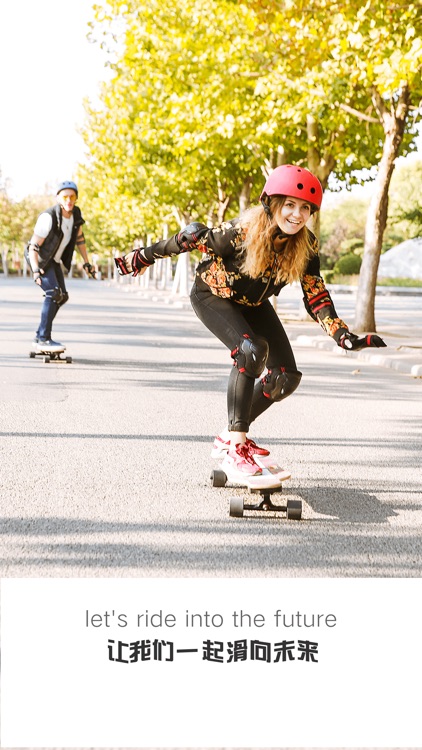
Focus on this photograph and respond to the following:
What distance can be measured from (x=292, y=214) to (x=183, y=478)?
1.88 metres

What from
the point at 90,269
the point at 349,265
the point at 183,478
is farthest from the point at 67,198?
the point at 349,265

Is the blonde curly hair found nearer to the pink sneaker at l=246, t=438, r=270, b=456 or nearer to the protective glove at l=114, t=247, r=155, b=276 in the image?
the protective glove at l=114, t=247, r=155, b=276

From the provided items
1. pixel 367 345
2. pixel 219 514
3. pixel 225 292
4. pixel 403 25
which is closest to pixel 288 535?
pixel 219 514

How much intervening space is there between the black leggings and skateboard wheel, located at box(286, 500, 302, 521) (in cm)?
61

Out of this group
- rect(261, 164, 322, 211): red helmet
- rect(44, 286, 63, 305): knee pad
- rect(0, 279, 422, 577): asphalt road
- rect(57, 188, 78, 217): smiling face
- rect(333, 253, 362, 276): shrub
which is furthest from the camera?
rect(333, 253, 362, 276): shrub

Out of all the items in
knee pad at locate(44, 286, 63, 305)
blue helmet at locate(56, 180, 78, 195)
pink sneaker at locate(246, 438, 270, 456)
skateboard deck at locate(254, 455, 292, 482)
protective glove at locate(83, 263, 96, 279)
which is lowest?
skateboard deck at locate(254, 455, 292, 482)

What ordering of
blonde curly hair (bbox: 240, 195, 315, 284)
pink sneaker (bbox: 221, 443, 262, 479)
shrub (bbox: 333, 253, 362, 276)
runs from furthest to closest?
shrub (bbox: 333, 253, 362, 276) → pink sneaker (bbox: 221, 443, 262, 479) → blonde curly hair (bbox: 240, 195, 315, 284)

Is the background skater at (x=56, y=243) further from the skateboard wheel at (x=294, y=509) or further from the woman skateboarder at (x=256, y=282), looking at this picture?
the skateboard wheel at (x=294, y=509)

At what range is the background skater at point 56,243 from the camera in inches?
480

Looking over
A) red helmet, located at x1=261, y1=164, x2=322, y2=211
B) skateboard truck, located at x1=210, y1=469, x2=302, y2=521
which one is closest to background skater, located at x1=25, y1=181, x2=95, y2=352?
skateboard truck, located at x1=210, y1=469, x2=302, y2=521

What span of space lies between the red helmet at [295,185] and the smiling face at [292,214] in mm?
52

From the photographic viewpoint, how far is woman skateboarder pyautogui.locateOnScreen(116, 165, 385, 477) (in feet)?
17.2

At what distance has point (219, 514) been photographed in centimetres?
547

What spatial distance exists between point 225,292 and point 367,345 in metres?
0.98
